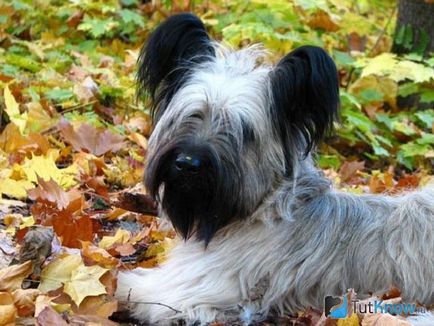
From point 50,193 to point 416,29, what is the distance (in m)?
5.45

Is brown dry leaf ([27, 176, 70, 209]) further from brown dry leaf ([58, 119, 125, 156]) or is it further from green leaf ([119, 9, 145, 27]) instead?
green leaf ([119, 9, 145, 27])

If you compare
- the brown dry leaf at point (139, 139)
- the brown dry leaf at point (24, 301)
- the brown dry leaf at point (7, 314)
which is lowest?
the brown dry leaf at point (139, 139)

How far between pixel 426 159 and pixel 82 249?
493cm

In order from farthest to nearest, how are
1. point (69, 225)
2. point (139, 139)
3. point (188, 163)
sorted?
point (139, 139), point (69, 225), point (188, 163)

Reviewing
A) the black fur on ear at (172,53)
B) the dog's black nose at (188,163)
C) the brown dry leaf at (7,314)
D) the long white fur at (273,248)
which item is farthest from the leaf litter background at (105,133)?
the dog's black nose at (188,163)

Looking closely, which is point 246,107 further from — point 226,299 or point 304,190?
point 226,299

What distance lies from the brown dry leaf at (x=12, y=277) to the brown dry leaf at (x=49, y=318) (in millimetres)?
332

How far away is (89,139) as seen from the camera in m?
6.22

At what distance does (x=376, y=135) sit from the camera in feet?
27.5

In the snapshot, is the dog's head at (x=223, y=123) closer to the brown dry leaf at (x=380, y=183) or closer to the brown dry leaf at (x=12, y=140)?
the brown dry leaf at (x=12, y=140)

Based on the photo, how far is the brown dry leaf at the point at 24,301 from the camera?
11.0 ft

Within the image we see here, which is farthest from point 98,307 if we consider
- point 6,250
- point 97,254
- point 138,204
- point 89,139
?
point 89,139

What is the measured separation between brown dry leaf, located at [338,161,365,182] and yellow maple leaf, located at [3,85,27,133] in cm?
285

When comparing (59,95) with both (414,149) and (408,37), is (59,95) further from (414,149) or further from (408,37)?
(408,37)
